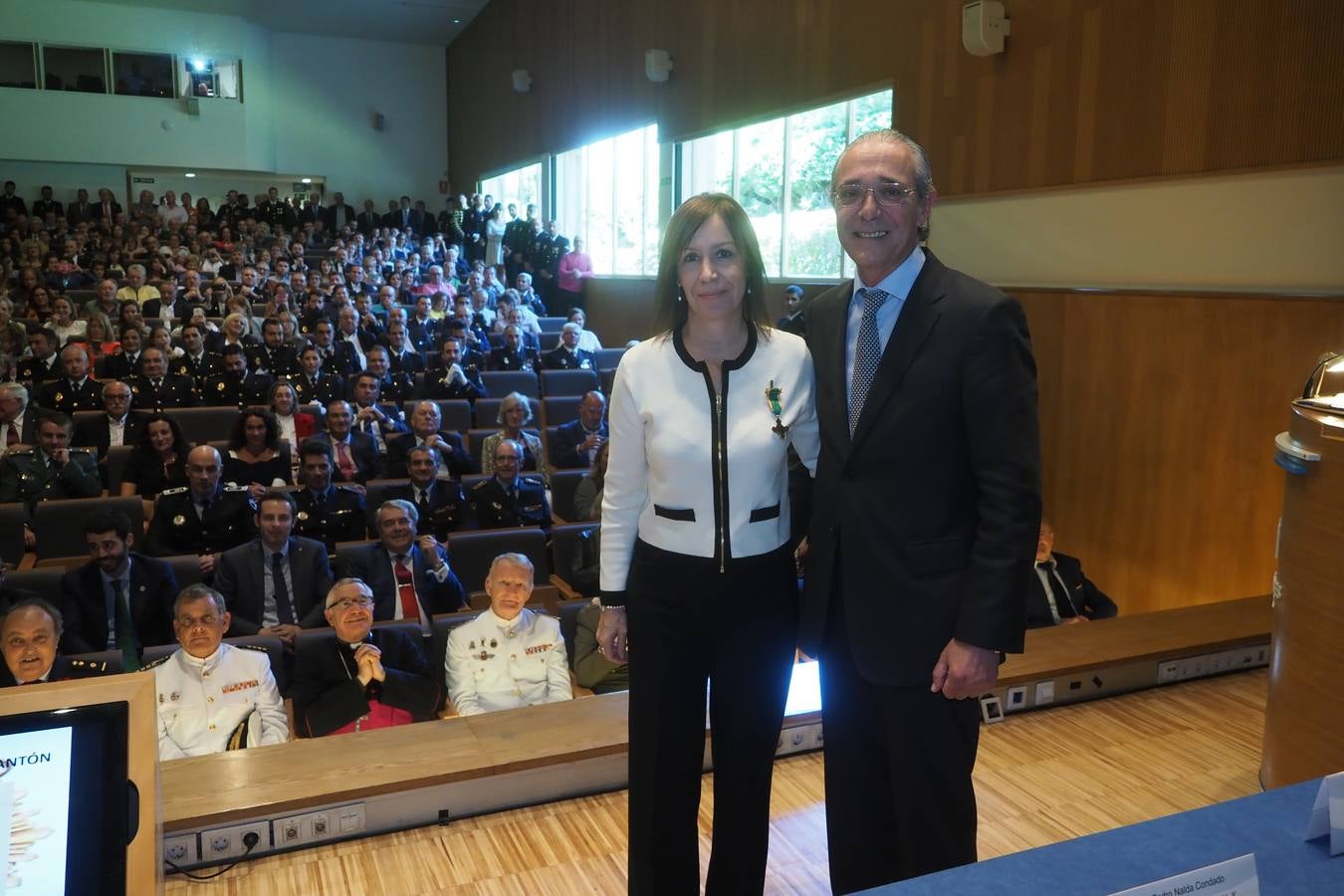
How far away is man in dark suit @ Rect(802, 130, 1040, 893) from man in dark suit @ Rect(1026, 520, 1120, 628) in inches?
96.0

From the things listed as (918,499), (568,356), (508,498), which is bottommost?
(508,498)

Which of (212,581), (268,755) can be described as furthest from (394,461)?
(268,755)

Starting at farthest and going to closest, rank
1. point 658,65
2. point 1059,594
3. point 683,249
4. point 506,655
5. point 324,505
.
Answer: point 658,65
point 324,505
point 1059,594
point 506,655
point 683,249

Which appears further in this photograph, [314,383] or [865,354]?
[314,383]

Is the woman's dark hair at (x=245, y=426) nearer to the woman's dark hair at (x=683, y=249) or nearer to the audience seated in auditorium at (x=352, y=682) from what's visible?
the audience seated in auditorium at (x=352, y=682)

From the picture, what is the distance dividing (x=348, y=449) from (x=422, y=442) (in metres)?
0.40

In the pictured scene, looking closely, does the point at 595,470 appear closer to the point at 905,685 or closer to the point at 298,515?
the point at 298,515

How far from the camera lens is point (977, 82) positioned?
5141mm

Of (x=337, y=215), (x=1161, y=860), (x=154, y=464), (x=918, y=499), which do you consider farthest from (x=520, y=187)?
(x=1161, y=860)

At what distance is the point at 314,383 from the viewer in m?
6.31

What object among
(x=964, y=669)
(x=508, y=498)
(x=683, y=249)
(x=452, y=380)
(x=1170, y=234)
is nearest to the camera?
(x=964, y=669)

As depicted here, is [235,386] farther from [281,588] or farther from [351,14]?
[351,14]

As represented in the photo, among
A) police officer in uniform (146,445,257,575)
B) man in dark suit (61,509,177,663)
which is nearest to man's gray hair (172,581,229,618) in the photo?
man in dark suit (61,509,177,663)

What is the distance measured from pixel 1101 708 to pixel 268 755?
2.12 meters
